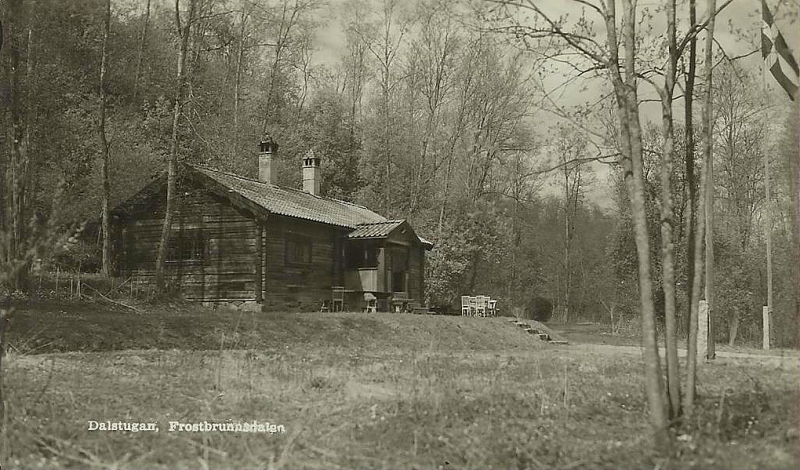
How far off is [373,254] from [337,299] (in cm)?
Result: 232

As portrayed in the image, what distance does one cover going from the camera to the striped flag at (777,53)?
1001cm

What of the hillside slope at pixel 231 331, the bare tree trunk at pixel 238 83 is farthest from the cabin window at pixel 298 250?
the bare tree trunk at pixel 238 83

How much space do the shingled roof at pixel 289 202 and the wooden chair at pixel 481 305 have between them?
19.8ft

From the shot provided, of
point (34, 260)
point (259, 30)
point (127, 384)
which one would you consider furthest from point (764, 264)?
point (34, 260)

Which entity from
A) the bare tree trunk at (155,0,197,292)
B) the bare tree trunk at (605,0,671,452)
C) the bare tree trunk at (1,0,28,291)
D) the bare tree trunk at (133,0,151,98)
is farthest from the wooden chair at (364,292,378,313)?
the bare tree trunk at (605,0,671,452)

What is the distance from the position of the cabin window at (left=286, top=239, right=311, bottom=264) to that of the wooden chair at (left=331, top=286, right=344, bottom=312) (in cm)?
190

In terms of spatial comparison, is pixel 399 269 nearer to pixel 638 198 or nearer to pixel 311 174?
pixel 311 174

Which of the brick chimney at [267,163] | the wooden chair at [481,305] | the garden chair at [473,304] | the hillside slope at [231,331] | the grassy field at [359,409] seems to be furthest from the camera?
the garden chair at [473,304]

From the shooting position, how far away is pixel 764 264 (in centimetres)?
3378

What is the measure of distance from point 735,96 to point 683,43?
25806mm

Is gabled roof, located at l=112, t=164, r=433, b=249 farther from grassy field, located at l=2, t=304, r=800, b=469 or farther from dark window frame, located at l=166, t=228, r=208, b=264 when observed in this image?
grassy field, located at l=2, t=304, r=800, b=469

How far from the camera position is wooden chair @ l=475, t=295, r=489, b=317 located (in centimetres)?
3559

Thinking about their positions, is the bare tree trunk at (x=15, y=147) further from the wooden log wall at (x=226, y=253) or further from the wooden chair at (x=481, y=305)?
the wooden chair at (x=481, y=305)

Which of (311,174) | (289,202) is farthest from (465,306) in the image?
(289,202)
